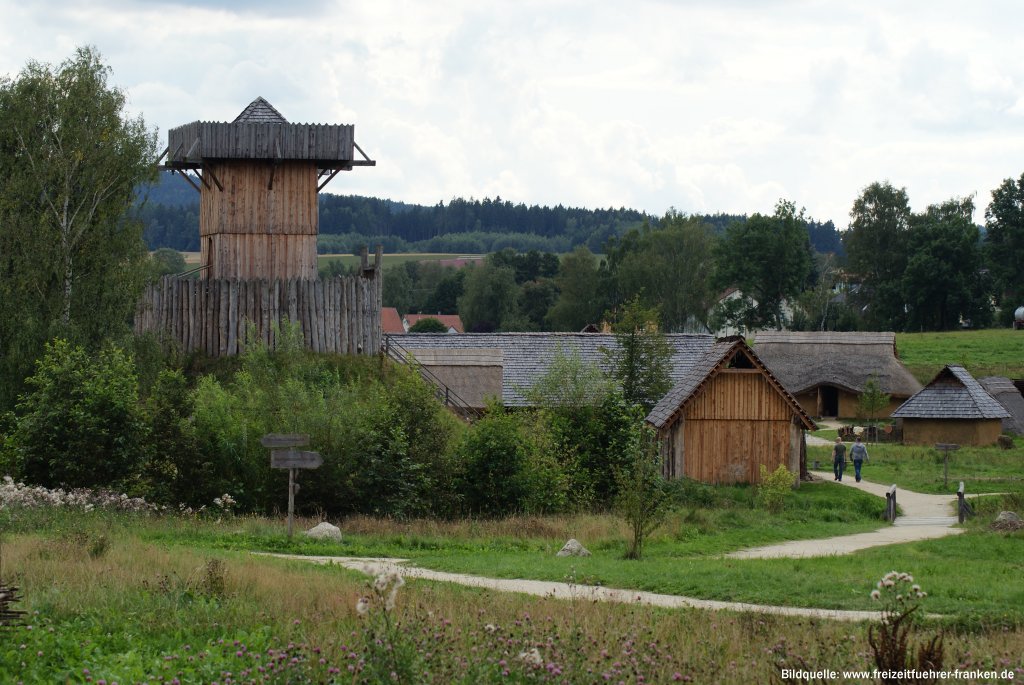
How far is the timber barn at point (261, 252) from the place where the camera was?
32344 mm

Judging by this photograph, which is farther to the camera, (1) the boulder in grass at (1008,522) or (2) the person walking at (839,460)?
(2) the person walking at (839,460)

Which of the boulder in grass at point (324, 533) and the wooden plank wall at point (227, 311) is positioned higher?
the wooden plank wall at point (227, 311)

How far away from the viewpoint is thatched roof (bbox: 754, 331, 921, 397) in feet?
193

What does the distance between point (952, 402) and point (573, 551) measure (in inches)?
1236

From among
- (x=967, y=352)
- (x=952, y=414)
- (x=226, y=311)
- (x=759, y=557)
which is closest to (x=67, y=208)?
(x=226, y=311)

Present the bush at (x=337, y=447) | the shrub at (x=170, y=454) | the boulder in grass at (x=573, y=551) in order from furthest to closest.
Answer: the bush at (x=337, y=447) → the shrub at (x=170, y=454) → the boulder in grass at (x=573, y=551)

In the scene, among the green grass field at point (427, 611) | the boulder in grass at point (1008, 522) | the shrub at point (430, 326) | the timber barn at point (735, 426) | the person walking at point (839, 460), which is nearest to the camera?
the green grass field at point (427, 611)

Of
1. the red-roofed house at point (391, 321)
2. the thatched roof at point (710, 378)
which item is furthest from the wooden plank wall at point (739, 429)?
the red-roofed house at point (391, 321)

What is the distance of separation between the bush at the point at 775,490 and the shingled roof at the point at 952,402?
1954 cm

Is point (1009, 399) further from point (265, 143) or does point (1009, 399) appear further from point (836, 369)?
point (265, 143)

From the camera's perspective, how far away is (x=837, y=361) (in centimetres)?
5997

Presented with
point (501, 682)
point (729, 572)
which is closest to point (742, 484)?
point (729, 572)

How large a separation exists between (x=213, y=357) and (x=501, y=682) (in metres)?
24.1

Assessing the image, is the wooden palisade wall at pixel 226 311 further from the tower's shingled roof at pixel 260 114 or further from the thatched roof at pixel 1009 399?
the thatched roof at pixel 1009 399
